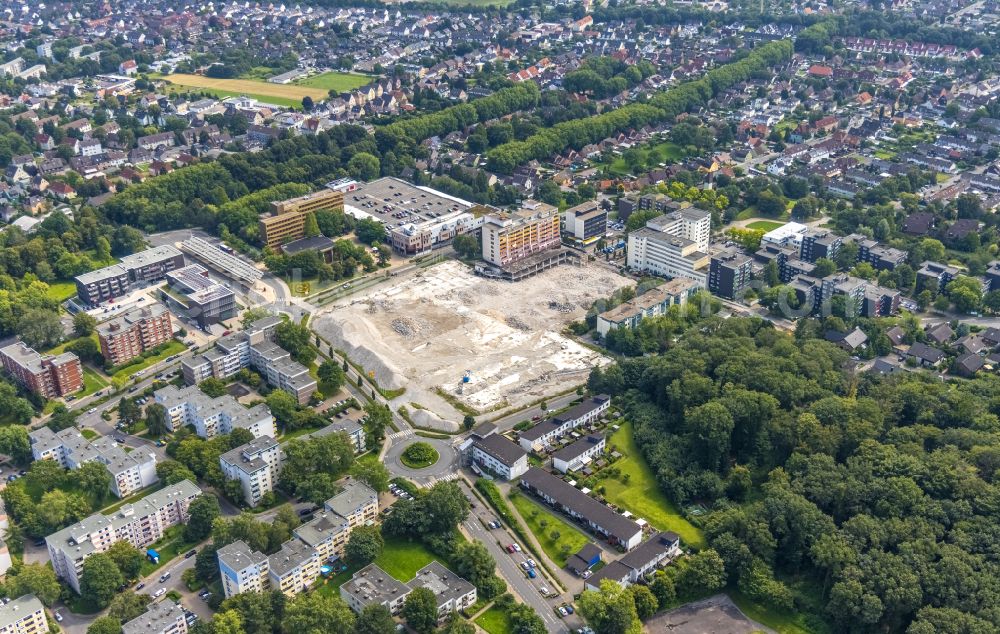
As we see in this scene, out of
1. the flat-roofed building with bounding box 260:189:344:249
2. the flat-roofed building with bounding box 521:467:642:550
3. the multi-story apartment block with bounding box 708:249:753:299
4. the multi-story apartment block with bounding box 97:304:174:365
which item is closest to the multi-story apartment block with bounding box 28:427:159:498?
the multi-story apartment block with bounding box 97:304:174:365

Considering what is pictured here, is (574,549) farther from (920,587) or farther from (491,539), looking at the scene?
(920,587)

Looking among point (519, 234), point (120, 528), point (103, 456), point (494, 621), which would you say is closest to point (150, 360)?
point (103, 456)

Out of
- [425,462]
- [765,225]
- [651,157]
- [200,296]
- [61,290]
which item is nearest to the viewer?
[425,462]

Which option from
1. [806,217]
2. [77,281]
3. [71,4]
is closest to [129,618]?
[77,281]

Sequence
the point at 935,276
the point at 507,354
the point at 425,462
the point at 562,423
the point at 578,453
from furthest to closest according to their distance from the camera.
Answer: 1. the point at 935,276
2. the point at 507,354
3. the point at 562,423
4. the point at 425,462
5. the point at 578,453

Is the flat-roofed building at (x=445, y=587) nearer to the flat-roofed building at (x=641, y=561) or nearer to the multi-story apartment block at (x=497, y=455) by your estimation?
the flat-roofed building at (x=641, y=561)

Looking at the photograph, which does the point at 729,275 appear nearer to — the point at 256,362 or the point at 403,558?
the point at 256,362

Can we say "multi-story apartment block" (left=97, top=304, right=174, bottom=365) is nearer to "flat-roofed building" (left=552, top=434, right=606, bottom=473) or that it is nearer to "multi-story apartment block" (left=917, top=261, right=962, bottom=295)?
"flat-roofed building" (left=552, top=434, right=606, bottom=473)
